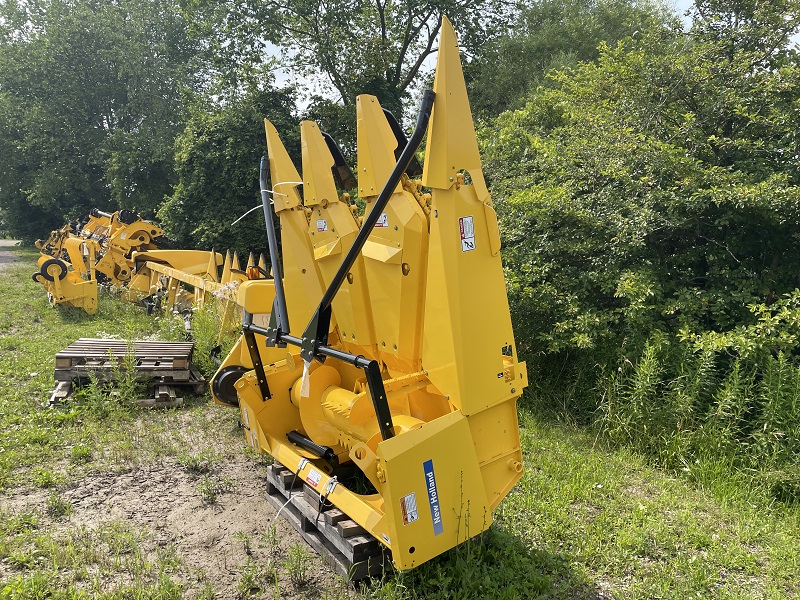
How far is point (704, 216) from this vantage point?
5785 mm

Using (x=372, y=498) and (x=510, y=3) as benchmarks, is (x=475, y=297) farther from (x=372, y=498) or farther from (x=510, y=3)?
(x=510, y=3)

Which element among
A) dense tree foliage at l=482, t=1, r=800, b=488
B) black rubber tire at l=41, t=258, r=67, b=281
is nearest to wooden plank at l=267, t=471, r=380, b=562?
dense tree foliage at l=482, t=1, r=800, b=488

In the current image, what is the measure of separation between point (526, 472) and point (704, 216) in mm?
3495

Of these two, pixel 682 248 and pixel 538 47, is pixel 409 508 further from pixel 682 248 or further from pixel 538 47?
pixel 538 47

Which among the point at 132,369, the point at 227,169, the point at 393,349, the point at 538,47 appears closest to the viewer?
the point at 393,349

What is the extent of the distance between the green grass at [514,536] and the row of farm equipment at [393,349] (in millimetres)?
400

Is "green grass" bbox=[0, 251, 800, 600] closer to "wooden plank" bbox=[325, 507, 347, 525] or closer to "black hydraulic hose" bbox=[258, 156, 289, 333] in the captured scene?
"wooden plank" bbox=[325, 507, 347, 525]

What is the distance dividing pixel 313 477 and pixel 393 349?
1.06 meters

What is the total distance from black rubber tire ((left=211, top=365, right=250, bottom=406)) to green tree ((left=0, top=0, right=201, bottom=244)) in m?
22.2

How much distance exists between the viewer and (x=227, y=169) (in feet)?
45.2

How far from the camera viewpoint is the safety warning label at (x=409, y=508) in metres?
Result: 2.66

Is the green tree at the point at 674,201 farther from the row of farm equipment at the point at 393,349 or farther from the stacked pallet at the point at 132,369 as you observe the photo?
the stacked pallet at the point at 132,369

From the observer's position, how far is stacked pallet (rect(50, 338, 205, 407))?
5.97 m

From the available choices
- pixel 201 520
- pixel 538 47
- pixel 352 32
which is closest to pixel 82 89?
pixel 352 32
